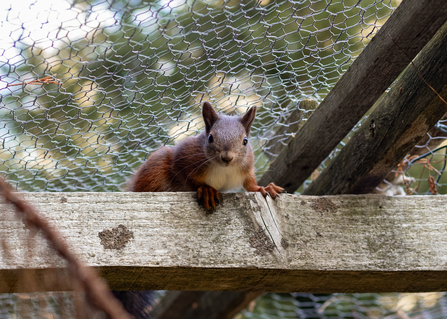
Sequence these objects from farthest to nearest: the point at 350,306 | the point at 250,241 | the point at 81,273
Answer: the point at 350,306 → the point at 250,241 → the point at 81,273

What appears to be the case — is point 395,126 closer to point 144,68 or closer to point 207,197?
point 207,197

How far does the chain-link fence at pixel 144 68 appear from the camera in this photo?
56.9 inches

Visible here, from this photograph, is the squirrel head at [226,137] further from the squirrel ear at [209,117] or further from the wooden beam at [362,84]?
the wooden beam at [362,84]

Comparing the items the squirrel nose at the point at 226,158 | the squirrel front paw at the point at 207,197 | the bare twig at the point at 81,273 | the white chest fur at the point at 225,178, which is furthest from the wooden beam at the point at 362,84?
the bare twig at the point at 81,273

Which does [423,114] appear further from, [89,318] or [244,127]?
[89,318]

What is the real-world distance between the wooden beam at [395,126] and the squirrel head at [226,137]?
0.38 m

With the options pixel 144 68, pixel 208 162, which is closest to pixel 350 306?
pixel 208 162

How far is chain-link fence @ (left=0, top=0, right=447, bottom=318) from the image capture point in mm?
1444

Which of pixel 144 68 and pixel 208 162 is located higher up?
pixel 144 68

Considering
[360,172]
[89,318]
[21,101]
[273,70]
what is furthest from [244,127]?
[89,318]

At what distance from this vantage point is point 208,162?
172 cm

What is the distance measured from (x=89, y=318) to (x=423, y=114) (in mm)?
1198

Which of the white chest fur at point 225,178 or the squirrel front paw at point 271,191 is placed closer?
the squirrel front paw at point 271,191

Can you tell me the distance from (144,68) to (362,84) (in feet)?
2.72
